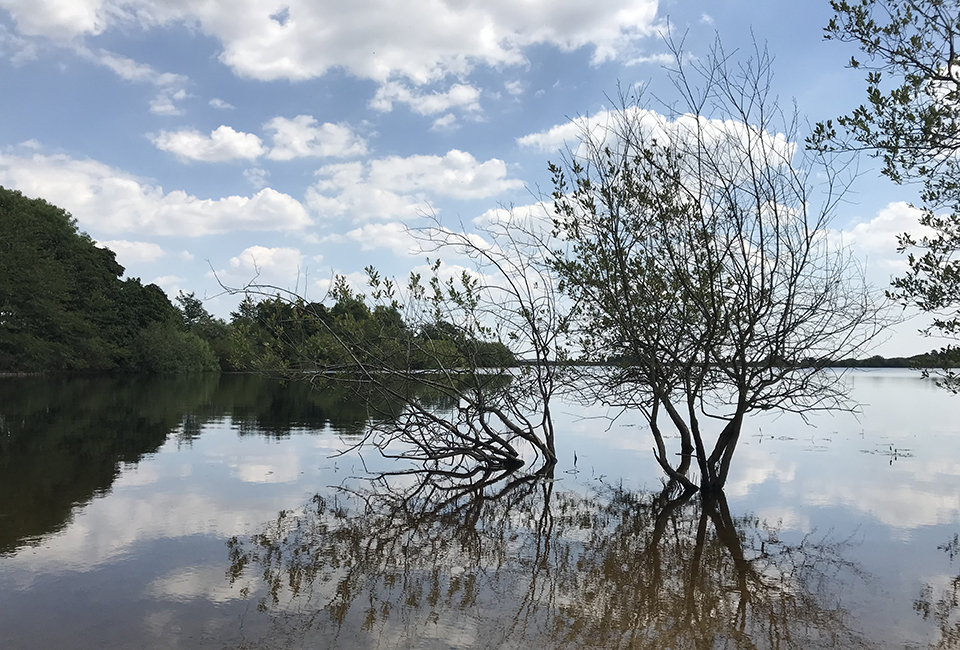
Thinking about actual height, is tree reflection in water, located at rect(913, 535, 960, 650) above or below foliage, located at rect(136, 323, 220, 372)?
below

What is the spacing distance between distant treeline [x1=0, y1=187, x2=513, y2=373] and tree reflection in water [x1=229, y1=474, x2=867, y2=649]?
2.88m

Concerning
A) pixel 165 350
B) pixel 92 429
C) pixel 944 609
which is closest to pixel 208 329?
pixel 165 350

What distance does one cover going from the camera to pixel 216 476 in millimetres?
10984

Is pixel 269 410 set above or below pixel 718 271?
below

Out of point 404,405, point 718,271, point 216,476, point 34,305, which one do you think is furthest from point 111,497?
point 34,305

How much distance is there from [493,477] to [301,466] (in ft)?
10.8

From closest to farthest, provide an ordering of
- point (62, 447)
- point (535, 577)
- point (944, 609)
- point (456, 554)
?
point (944, 609)
point (535, 577)
point (456, 554)
point (62, 447)

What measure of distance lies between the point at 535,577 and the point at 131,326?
51610 millimetres

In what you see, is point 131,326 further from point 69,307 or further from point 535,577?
point 535,577

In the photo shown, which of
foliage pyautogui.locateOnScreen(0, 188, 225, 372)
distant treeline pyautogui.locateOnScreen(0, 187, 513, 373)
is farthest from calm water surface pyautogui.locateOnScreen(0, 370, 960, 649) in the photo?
foliage pyautogui.locateOnScreen(0, 188, 225, 372)

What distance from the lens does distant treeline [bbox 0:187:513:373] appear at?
37.8 feet

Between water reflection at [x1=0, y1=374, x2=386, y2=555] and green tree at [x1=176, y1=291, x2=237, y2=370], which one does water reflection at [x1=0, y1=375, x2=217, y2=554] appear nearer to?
water reflection at [x1=0, y1=374, x2=386, y2=555]

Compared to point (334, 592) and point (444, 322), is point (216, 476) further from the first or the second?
point (334, 592)

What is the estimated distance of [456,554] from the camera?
7.06 metres
